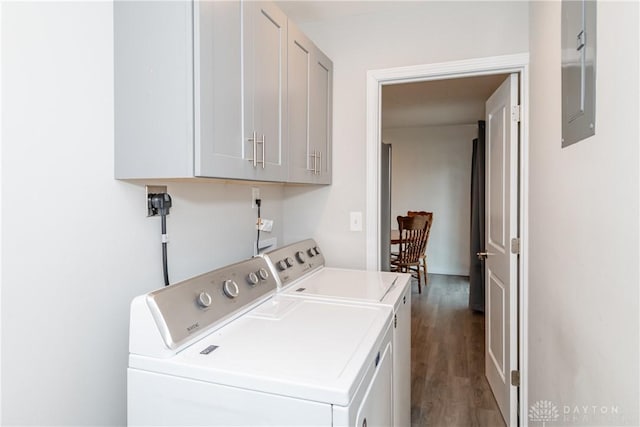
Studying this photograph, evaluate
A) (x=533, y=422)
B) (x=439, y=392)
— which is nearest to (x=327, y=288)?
(x=533, y=422)

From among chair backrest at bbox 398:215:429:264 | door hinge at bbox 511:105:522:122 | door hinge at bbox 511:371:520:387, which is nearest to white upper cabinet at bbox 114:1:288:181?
door hinge at bbox 511:105:522:122

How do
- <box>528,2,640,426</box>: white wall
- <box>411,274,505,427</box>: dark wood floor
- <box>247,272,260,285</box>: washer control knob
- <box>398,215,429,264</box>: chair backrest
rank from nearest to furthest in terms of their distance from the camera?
<box>528,2,640,426</box>: white wall → <box>247,272,260,285</box>: washer control knob → <box>411,274,505,427</box>: dark wood floor → <box>398,215,429,264</box>: chair backrest

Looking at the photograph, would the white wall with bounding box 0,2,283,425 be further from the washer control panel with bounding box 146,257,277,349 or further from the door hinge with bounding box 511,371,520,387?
the door hinge with bounding box 511,371,520,387

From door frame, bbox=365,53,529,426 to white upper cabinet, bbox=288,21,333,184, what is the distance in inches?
10.0

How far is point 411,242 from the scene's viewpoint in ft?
16.1

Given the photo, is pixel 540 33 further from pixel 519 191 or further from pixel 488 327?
pixel 488 327

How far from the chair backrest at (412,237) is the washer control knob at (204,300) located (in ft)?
12.6

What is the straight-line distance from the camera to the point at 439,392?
8.14 ft

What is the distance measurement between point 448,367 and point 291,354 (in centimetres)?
224

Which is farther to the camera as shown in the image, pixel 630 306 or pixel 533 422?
pixel 533 422

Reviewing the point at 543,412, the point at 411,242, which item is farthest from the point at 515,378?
the point at 411,242

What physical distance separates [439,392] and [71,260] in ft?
7.60

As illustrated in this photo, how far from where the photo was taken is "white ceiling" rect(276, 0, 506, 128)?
2.10 meters

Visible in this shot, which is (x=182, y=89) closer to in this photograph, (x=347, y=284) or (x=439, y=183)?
(x=347, y=284)
